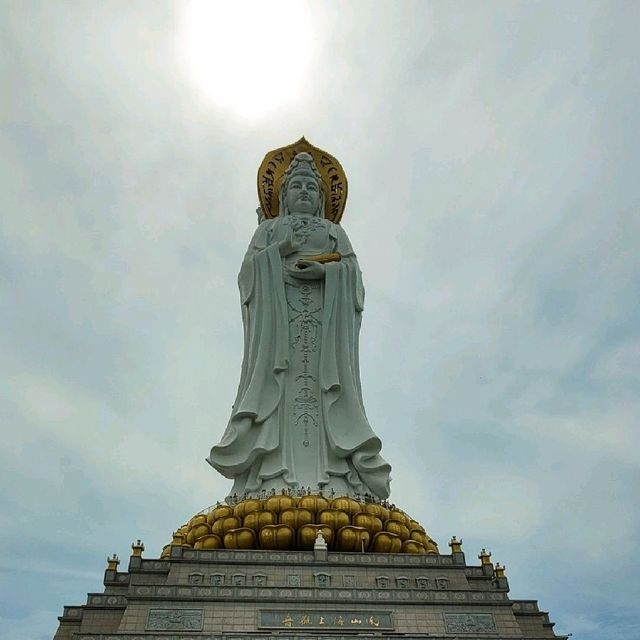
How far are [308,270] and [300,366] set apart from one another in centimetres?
220

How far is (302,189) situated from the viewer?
1727 centimetres

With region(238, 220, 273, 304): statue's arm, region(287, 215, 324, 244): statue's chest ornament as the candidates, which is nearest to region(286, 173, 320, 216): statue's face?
region(287, 215, 324, 244): statue's chest ornament

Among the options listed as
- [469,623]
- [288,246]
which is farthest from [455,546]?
[288,246]

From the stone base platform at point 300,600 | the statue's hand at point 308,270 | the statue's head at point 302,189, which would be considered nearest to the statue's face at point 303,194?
the statue's head at point 302,189

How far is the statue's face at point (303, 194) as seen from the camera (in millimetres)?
17188

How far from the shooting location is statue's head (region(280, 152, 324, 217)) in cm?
1720

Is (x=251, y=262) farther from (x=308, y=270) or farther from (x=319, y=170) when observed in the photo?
(x=319, y=170)

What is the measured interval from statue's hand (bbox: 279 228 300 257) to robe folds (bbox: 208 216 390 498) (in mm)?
116

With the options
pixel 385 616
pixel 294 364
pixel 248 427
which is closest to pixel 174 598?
pixel 385 616

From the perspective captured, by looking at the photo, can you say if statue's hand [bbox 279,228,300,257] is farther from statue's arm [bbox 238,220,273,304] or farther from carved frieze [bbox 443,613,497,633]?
carved frieze [bbox 443,613,497,633]

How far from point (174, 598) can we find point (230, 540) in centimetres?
188

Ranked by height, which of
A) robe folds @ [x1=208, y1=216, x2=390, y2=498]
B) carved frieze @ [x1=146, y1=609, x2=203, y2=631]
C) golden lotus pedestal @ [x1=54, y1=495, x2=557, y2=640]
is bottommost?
carved frieze @ [x1=146, y1=609, x2=203, y2=631]

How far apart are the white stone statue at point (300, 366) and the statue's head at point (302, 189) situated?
0.02 metres

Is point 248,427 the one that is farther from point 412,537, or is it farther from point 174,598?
point 174,598
